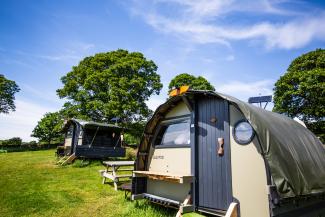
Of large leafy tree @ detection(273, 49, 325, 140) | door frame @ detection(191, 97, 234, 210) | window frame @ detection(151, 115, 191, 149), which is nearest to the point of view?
door frame @ detection(191, 97, 234, 210)

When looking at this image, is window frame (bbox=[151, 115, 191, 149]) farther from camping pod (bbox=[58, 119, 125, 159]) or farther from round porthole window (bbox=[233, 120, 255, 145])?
camping pod (bbox=[58, 119, 125, 159])

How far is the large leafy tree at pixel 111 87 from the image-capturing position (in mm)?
26191

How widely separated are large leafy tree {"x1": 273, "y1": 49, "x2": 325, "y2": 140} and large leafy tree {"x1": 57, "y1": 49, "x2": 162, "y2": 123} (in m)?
14.0

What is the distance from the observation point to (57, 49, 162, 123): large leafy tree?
1031 inches

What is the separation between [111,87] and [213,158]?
22.0 m

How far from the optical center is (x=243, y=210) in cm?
523

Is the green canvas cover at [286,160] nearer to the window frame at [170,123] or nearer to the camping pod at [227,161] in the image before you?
the camping pod at [227,161]

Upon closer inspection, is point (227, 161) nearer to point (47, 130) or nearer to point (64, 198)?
point (64, 198)

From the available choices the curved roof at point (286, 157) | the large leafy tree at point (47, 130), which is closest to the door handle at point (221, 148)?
the curved roof at point (286, 157)

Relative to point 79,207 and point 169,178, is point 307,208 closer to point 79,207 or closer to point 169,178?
point 169,178

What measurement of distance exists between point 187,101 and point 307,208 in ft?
13.2

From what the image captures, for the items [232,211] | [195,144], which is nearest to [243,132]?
[195,144]

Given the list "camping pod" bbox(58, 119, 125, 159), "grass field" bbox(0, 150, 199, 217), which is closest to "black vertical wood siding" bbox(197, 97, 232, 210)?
"grass field" bbox(0, 150, 199, 217)

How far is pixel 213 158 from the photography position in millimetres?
6164
